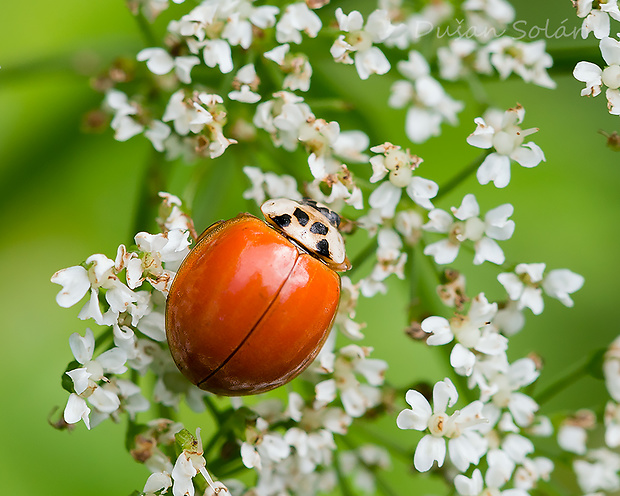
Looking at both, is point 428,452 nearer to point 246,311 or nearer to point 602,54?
point 246,311

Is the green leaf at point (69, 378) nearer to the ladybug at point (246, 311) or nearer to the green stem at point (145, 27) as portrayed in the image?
the ladybug at point (246, 311)

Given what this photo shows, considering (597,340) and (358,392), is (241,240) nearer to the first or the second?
(358,392)

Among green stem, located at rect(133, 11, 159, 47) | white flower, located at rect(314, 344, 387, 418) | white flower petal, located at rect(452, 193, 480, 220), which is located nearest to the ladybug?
white flower, located at rect(314, 344, 387, 418)

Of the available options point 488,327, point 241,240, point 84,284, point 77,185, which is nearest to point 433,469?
point 488,327

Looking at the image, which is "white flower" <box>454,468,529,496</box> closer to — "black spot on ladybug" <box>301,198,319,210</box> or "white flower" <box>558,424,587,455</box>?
"white flower" <box>558,424,587,455</box>

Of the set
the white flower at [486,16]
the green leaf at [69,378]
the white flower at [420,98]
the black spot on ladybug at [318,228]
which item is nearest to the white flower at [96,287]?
the green leaf at [69,378]

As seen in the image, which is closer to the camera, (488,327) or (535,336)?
(488,327)
